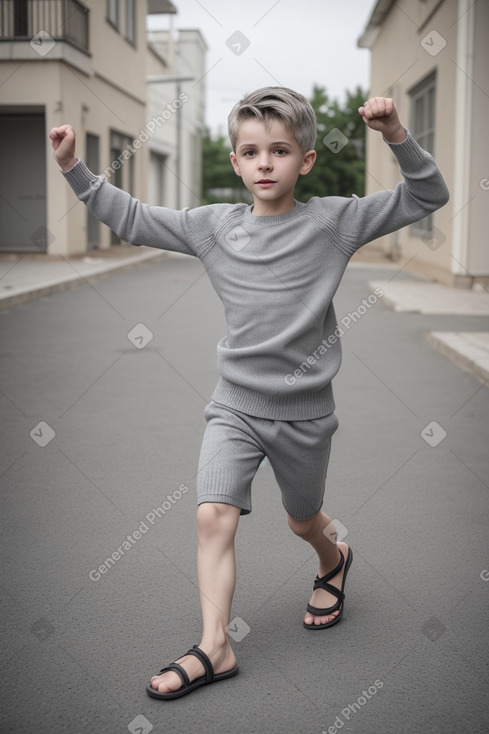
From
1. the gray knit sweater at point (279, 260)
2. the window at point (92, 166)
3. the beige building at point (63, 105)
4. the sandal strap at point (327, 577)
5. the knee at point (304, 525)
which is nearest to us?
the gray knit sweater at point (279, 260)

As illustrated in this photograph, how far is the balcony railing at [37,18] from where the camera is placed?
20969 mm

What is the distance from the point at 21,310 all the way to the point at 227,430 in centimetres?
982

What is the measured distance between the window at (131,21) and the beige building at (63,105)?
0.03 m

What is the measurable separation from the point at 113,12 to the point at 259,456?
24.9m

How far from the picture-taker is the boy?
2.77 metres

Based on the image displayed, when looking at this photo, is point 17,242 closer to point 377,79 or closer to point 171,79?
point 171,79

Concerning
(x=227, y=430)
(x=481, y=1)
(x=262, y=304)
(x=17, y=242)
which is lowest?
(x=17, y=242)

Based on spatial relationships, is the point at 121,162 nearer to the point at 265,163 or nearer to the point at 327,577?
the point at 327,577

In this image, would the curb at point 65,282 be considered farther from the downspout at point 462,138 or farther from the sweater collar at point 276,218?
the sweater collar at point 276,218

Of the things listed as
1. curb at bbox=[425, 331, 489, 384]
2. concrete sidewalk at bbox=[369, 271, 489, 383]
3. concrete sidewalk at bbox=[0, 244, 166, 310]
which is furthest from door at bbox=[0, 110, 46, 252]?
curb at bbox=[425, 331, 489, 384]

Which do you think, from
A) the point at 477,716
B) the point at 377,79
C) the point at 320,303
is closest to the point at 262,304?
the point at 320,303

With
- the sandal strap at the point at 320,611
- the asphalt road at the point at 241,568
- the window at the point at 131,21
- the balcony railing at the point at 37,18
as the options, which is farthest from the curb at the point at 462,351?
the window at the point at 131,21

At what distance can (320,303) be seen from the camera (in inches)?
113

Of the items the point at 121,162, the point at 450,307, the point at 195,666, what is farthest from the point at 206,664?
the point at 121,162
